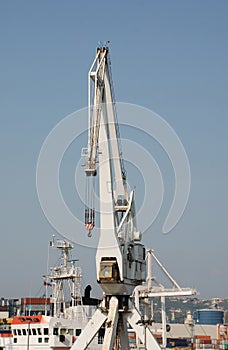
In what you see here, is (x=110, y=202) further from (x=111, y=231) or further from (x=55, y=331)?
(x=55, y=331)

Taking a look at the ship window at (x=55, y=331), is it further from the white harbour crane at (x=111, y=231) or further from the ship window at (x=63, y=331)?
the white harbour crane at (x=111, y=231)

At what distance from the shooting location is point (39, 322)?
63125 mm

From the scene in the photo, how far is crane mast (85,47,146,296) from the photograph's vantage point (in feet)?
134

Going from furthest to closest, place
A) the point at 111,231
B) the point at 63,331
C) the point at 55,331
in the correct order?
1. the point at 63,331
2. the point at 55,331
3. the point at 111,231

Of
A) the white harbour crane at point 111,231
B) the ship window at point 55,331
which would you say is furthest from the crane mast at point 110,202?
the ship window at point 55,331

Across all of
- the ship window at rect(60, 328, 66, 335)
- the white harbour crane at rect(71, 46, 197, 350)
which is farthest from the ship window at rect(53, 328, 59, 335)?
the white harbour crane at rect(71, 46, 197, 350)

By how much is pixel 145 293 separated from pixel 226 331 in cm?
6022

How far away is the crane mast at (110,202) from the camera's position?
40.8 meters

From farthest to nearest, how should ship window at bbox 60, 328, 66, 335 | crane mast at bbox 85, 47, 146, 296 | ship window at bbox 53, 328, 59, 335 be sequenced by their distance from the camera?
1. ship window at bbox 60, 328, 66, 335
2. ship window at bbox 53, 328, 59, 335
3. crane mast at bbox 85, 47, 146, 296

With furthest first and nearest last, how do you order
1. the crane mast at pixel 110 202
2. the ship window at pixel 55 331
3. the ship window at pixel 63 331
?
the ship window at pixel 63 331 → the ship window at pixel 55 331 → the crane mast at pixel 110 202

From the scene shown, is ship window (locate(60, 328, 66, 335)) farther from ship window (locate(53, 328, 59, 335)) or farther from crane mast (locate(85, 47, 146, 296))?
crane mast (locate(85, 47, 146, 296))

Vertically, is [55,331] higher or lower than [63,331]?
lower

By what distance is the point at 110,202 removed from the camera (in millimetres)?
41844

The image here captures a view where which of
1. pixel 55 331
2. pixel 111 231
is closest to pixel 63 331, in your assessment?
pixel 55 331
